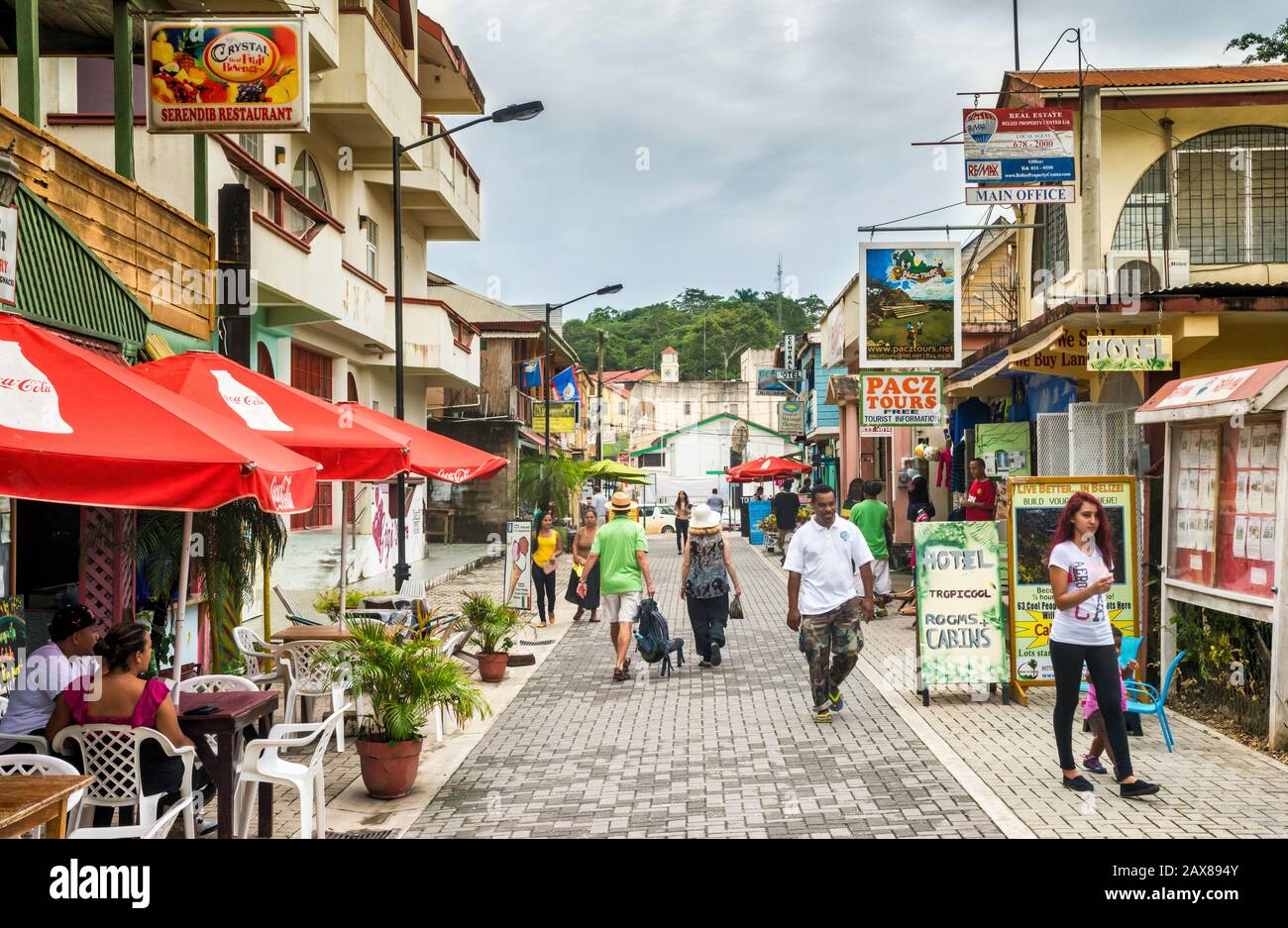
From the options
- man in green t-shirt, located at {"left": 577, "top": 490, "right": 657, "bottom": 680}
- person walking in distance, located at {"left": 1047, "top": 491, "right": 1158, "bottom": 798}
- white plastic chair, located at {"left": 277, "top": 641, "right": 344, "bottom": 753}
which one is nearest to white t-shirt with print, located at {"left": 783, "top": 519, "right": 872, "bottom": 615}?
person walking in distance, located at {"left": 1047, "top": 491, "right": 1158, "bottom": 798}

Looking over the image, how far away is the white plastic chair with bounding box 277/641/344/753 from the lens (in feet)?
27.1

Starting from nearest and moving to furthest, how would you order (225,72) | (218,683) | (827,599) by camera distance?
(218,683) → (827,599) → (225,72)

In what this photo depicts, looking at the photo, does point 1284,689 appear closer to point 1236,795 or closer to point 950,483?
point 1236,795

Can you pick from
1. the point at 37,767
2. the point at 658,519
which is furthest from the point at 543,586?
the point at 658,519

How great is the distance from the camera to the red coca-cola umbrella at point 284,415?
7242 millimetres

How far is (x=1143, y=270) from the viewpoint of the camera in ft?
Answer: 53.7

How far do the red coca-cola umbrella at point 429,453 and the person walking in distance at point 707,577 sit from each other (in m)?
2.36

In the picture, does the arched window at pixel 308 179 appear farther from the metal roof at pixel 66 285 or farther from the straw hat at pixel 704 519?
the straw hat at pixel 704 519

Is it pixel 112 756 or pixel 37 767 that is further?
pixel 112 756

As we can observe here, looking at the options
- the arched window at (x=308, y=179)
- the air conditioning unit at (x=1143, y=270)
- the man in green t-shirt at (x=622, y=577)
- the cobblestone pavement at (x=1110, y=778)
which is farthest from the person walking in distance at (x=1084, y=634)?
the arched window at (x=308, y=179)

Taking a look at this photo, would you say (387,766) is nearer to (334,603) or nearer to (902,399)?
(334,603)

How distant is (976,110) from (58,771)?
13.2 metres

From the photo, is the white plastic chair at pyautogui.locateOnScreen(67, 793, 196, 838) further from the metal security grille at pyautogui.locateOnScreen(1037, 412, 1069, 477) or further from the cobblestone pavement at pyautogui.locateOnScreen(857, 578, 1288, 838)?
the metal security grille at pyautogui.locateOnScreen(1037, 412, 1069, 477)

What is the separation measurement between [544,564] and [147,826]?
38.4 feet
